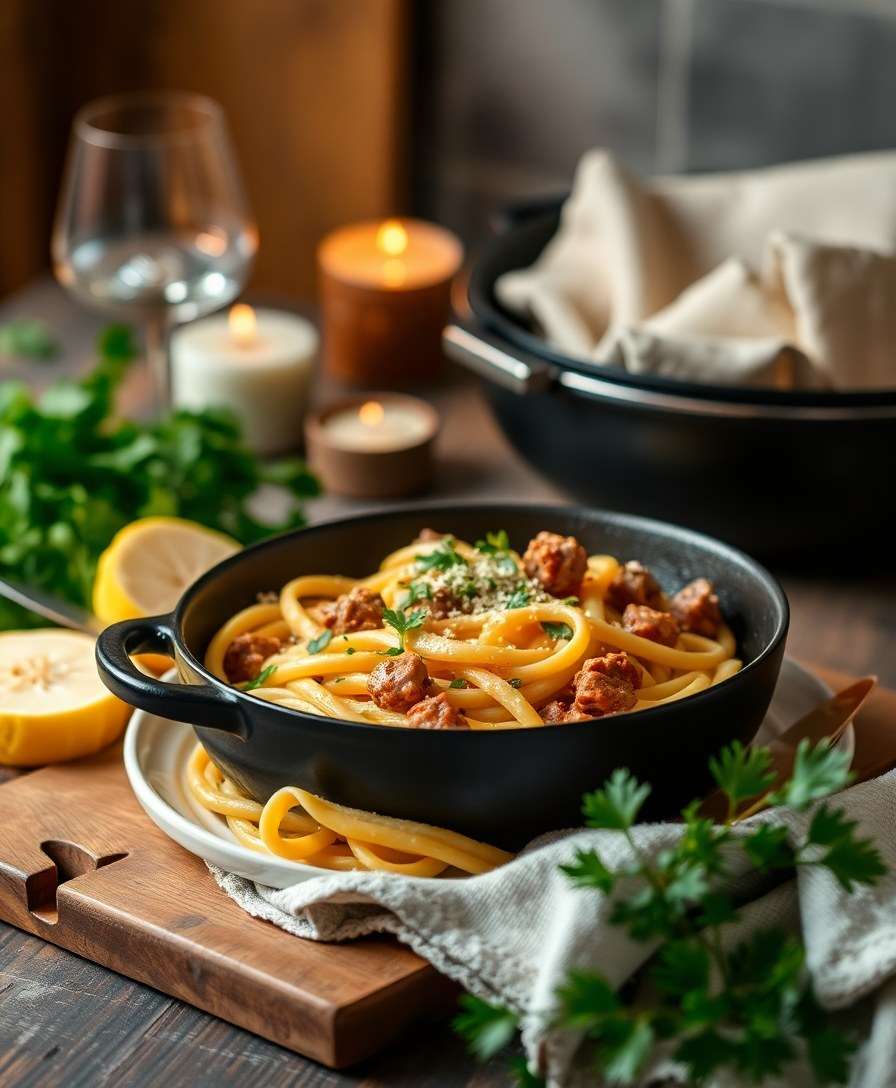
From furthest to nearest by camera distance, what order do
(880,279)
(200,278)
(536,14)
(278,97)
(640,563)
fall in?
(278,97) < (536,14) < (200,278) < (880,279) < (640,563)

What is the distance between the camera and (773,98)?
275 cm

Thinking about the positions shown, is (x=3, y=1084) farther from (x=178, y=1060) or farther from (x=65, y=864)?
(x=65, y=864)

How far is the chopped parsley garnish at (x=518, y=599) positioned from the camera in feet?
4.62

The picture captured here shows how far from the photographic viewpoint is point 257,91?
128 inches

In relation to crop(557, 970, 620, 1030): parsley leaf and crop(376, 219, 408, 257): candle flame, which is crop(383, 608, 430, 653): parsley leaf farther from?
crop(376, 219, 408, 257): candle flame

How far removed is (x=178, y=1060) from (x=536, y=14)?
2.30 m

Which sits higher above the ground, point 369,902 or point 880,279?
point 880,279

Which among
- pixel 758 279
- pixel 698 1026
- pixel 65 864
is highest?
pixel 758 279

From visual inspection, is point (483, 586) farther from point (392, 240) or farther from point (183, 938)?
point (392, 240)

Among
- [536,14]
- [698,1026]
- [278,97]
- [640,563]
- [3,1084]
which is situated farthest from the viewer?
[278,97]

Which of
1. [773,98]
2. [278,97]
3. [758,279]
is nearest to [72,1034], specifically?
[758,279]

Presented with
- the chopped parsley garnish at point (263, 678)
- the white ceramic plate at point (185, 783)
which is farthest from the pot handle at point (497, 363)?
the chopped parsley garnish at point (263, 678)

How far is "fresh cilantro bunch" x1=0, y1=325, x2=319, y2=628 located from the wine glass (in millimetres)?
195

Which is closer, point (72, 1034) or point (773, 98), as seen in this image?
point (72, 1034)
